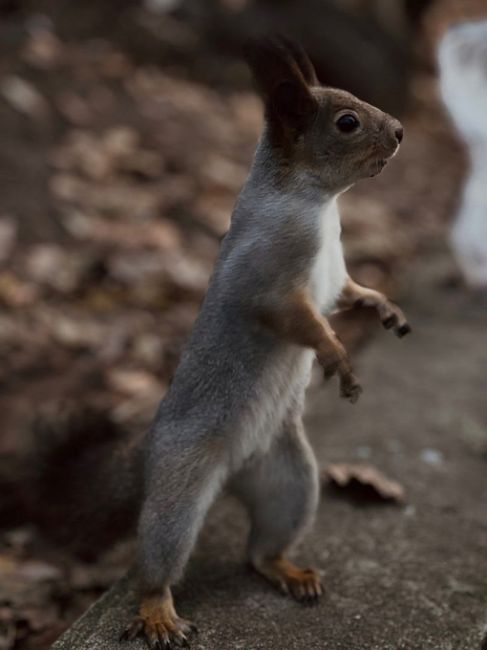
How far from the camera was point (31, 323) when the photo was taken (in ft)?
13.7

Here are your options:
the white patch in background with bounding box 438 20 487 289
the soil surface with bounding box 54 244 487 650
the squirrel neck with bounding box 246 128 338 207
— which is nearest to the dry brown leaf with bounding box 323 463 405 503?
the soil surface with bounding box 54 244 487 650

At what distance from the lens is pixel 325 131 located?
1.96 metres

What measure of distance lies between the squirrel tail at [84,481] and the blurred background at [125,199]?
0.6 inches

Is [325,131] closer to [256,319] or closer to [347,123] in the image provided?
[347,123]

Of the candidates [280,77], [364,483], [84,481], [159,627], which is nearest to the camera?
[280,77]

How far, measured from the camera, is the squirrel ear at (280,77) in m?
1.87

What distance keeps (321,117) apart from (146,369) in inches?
83.4

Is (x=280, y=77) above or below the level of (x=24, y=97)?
below

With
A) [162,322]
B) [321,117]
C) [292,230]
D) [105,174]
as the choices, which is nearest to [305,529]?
[292,230]

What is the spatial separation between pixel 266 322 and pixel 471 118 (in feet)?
7.75

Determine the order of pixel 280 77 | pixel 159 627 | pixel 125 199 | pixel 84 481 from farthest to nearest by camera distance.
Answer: pixel 125 199 → pixel 84 481 → pixel 159 627 → pixel 280 77

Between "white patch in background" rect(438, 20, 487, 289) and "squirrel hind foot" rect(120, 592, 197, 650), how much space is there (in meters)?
2.60

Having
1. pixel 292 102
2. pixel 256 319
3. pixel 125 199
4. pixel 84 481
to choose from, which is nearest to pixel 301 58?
pixel 292 102

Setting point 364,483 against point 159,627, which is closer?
point 159,627
